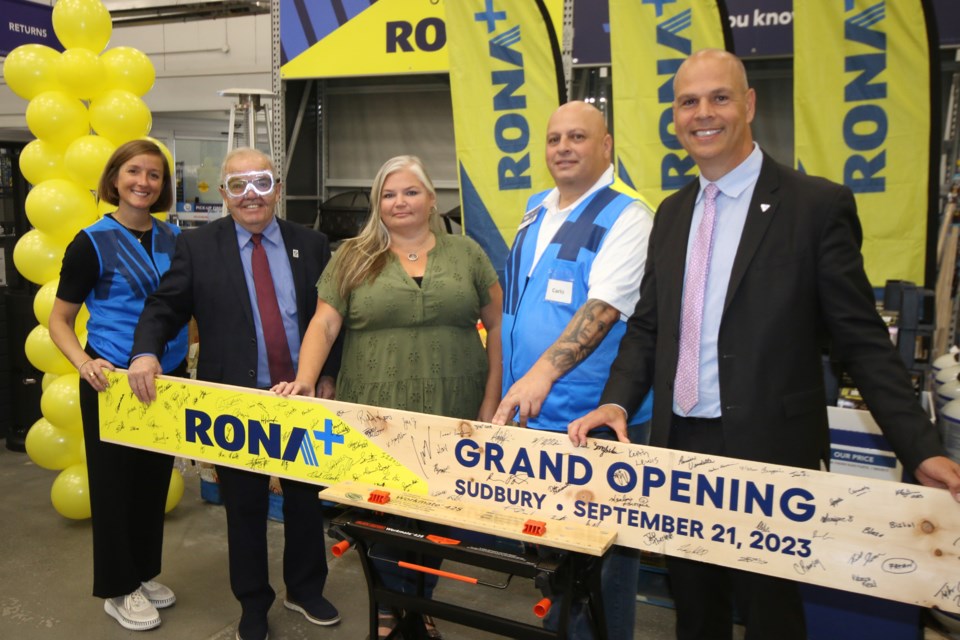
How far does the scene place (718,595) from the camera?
5.79 ft

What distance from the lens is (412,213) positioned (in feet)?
7.11

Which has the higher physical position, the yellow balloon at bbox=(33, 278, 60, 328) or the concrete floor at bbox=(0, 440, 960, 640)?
the yellow balloon at bbox=(33, 278, 60, 328)

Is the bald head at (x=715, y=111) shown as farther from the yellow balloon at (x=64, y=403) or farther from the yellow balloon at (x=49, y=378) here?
the yellow balloon at (x=49, y=378)

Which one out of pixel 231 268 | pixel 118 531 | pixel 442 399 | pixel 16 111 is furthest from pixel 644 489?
pixel 16 111

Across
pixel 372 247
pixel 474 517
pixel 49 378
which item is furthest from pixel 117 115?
pixel 474 517

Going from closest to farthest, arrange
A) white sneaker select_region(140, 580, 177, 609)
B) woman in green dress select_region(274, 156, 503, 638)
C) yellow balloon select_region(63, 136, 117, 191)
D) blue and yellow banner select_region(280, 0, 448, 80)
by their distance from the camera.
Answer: woman in green dress select_region(274, 156, 503, 638), white sneaker select_region(140, 580, 177, 609), yellow balloon select_region(63, 136, 117, 191), blue and yellow banner select_region(280, 0, 448, 80)

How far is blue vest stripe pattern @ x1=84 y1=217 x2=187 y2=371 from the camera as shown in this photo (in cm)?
256

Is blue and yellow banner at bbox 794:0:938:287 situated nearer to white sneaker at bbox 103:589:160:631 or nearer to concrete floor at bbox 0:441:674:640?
concrete floor at bbox 0:441:674:640

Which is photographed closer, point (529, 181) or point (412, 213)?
point (412, 213)

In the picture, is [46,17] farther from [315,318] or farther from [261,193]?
[315,318]

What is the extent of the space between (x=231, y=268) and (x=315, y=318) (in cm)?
35

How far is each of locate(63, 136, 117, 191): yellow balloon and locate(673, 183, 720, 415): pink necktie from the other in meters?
2.88

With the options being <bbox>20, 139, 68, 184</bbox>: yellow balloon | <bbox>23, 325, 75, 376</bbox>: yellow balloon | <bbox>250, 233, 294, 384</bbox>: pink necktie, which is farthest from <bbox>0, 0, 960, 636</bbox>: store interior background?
<bbox>250, 233, 294, 384</bbox>: pink necktie

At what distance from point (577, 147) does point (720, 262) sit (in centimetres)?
53
